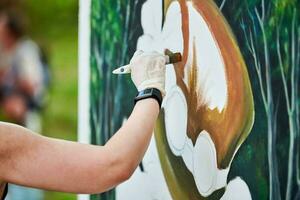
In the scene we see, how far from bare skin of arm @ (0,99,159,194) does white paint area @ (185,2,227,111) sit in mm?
226

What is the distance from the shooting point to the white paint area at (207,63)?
77.7 inches

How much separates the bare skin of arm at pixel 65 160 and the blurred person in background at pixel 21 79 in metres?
3.32

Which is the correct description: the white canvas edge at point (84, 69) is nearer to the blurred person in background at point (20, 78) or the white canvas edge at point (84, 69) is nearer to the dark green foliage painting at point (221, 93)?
the dark green foliage painting at point (221, 93)

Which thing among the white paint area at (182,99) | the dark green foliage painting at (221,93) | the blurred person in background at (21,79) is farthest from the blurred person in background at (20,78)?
the white paint area at (182,99)

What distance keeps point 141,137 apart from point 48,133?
3.77m

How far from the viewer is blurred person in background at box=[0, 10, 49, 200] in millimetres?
5270

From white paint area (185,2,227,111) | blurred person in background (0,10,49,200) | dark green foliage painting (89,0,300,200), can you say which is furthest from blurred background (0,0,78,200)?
white paint area (185,2,227,111)

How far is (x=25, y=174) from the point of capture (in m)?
1.84

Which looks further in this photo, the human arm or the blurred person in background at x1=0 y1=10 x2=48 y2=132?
the blurred person in background at x1=0 y1=10 x2=48 y2=132

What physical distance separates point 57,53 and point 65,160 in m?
3.79

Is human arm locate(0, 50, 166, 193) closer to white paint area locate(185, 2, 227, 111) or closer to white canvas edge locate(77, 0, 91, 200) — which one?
white paint area locate(185, 2, 227, 111)

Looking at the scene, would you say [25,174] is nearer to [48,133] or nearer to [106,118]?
[106,118]

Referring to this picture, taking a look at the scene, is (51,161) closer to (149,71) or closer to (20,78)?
(149,71)

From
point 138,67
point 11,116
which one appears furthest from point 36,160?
point 11,116
